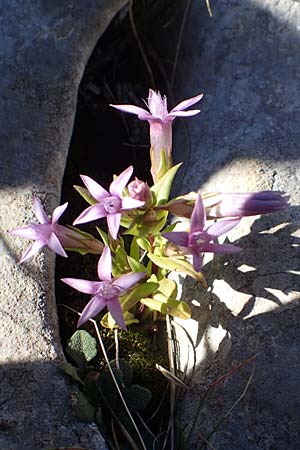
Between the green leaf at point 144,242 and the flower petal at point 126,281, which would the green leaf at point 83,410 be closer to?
the flower petal at point 126,281

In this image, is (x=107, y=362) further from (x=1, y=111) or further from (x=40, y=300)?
(x=1, y=111)

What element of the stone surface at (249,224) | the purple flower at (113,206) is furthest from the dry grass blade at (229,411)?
the purple flower at (113,206)


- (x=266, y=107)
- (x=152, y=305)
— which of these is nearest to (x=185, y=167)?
(x=266, y=107)

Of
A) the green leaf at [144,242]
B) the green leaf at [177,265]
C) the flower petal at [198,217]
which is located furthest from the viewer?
the green leaf at [144,242]

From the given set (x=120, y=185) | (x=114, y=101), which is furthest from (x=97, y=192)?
(x=114, y=101)

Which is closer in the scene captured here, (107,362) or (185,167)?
(107,362)

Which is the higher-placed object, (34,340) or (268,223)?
(268,223)
